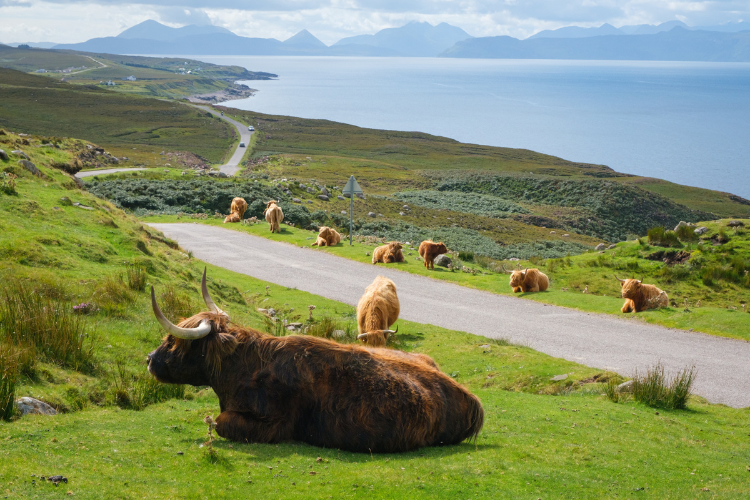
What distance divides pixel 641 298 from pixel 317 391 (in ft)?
54.4

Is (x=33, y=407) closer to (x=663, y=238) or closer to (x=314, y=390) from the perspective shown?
(x=314, y=390)

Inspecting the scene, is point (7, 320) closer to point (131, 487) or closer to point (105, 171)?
point (131, 487)

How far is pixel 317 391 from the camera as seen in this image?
6461 mm

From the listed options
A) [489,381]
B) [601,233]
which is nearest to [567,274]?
[489,381]

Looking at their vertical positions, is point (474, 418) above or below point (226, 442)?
above

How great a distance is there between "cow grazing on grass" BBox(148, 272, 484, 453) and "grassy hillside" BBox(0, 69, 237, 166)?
67.8 metres

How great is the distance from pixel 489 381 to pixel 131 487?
8824mm

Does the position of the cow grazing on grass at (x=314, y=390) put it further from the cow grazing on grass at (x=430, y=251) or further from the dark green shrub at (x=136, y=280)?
the cow grazing on grass at (x=430, y=251)

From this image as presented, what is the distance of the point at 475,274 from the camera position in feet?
85.1

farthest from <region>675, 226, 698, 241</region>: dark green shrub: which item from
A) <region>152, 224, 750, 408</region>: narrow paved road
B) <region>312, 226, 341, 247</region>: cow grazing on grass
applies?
<region>312, 226, 341, 247</region>: cow grazing on grass

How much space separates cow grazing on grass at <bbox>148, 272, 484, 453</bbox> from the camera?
20.8 feet

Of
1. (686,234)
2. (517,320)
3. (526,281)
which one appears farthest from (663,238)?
(517,320)

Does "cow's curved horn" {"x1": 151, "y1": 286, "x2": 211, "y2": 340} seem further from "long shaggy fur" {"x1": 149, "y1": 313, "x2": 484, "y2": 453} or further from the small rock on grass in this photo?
the small rock on grass

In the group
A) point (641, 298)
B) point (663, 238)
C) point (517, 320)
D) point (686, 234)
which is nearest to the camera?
point (517, 320)
